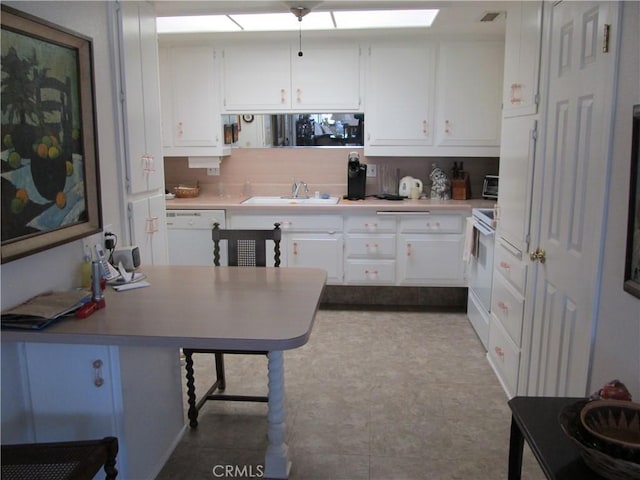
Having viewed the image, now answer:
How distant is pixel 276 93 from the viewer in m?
4.41

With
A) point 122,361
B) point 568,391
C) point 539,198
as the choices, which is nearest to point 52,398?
point 122,361

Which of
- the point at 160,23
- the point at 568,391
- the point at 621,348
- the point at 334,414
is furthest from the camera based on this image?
the point at 160,23

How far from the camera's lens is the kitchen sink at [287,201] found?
4513 millimetres

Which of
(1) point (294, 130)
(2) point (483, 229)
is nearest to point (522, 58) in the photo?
(2) point (483, 229)

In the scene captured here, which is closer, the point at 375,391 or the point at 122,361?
the point at 122,361

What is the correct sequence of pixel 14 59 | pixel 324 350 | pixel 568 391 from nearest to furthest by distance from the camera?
pixel 14 59
pixel 568 391
pixel 324 350

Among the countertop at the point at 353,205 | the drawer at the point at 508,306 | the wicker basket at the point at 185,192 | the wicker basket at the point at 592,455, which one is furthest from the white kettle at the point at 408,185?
the wicker basket at the point at 592,455

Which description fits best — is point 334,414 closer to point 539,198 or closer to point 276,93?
point 539,198

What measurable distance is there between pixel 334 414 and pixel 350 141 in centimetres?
252

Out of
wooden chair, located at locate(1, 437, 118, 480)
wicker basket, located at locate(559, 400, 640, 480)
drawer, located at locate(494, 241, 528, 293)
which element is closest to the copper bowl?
wicker basket, located at locate(559, 400, 640, 480)

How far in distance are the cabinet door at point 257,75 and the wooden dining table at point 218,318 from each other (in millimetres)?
2251

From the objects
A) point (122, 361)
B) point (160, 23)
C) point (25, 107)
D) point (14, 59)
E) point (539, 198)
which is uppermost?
point (160, 23)

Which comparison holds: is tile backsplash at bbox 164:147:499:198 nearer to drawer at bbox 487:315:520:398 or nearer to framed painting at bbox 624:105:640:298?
drawer at bbox 487:315:520:398

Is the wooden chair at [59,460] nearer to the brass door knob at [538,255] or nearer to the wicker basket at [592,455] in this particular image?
the wicker basket at [592,455]
